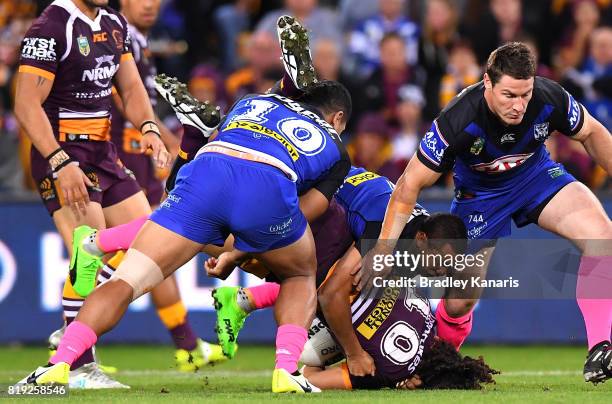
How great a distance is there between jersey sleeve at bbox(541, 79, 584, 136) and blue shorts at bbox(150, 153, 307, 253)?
204 cm

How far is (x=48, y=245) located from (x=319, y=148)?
17.8ft

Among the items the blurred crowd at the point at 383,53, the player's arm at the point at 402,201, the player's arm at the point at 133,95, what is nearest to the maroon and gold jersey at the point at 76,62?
the player's arm at the point at 133,95

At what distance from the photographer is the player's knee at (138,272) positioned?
765 centimetres

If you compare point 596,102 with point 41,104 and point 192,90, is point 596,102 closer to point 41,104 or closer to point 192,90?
point 192,90

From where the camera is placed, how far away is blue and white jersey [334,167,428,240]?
8.71 metres

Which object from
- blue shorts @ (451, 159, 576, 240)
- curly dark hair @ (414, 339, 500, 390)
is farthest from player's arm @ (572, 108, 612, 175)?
curly dark hair @ (414, 339, 500, 390)

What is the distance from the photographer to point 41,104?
862cm

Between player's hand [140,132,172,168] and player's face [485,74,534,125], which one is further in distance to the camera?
player's hand [140,132,172,168]

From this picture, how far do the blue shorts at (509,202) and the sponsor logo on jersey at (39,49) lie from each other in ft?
10.6

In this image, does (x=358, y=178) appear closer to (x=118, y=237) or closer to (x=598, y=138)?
(x=598, y=138)

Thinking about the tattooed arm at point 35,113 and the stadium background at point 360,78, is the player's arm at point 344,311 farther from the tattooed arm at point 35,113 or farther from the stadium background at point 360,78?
the stadium background at point 360,78

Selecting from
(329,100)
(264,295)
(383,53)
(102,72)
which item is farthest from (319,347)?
(383,53)

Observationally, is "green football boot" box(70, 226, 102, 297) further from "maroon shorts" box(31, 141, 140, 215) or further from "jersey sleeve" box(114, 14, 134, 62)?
"jersey sleeve" box(114, 14, 134, 62)

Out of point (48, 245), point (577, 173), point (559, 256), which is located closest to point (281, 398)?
point (559, 256)
